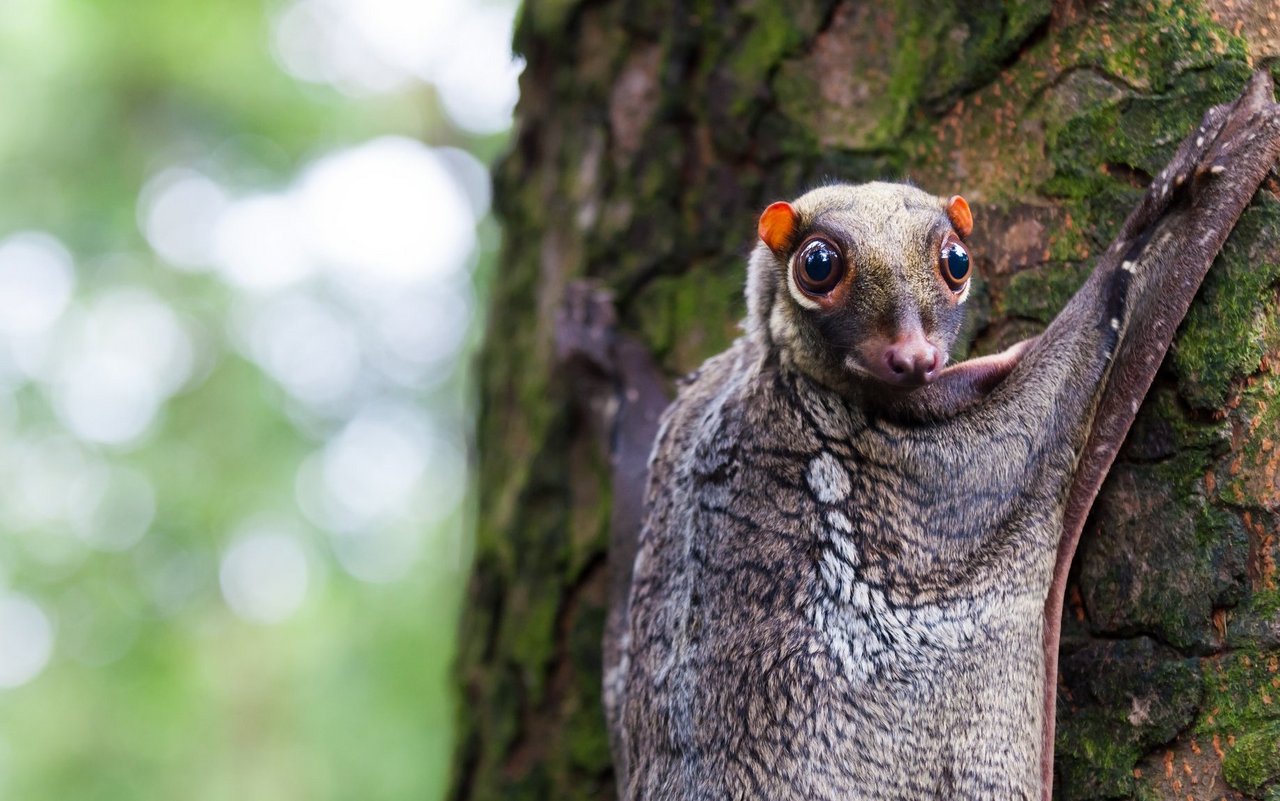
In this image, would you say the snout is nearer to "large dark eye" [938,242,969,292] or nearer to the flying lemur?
the flying lemur

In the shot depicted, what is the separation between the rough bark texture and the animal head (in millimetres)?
510

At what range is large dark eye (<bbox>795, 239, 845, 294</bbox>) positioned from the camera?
2934mm

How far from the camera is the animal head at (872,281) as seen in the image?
282cm

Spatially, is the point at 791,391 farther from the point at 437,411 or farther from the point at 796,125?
the point at 437,411

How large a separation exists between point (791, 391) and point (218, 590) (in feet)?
32.1

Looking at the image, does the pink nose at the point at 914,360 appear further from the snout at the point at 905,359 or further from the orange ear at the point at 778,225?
the orange ear at the point at 778,225

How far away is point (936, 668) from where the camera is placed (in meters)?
2.86

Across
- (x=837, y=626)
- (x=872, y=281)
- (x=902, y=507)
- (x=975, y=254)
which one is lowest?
(x=837, y=626)

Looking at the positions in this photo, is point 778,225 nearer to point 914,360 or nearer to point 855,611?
point 914,360

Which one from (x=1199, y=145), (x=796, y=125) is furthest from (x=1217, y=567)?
(x=796, y=125)

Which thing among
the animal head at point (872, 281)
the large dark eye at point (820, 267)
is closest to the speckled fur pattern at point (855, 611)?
the animal head at point (872, 281)

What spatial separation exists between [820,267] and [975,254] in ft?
2.70

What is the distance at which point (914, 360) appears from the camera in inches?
106

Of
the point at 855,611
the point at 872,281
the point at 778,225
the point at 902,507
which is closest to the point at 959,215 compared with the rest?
the point at 872,281
